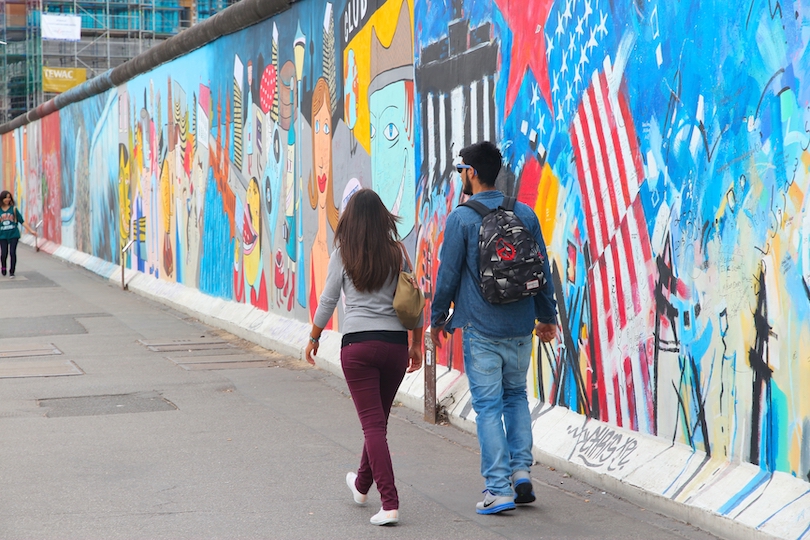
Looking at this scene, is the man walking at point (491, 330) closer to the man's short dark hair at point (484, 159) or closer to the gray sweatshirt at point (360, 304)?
the man's short dark hair at point (484, 159)

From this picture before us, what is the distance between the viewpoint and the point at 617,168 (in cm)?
605

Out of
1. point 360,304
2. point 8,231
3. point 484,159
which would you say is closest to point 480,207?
point 484,159

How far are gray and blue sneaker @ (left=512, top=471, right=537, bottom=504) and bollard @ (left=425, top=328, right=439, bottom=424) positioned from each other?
2115mm

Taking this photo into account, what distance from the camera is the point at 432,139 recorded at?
8.51 m

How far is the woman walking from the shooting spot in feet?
17.3

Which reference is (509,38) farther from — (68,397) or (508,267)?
(68,397)

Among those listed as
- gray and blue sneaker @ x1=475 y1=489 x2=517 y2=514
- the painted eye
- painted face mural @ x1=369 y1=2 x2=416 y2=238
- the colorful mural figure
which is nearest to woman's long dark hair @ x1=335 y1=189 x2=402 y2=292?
gray and blue sneaker @ x1=475 y1=489 x2=517 y2=514

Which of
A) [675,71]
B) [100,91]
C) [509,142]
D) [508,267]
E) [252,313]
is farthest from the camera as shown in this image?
[100,91]

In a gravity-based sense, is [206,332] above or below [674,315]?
below

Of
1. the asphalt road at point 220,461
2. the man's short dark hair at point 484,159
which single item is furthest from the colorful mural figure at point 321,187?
the man's short dark hair at point 484,159

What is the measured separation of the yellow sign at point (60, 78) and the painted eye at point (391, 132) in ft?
185

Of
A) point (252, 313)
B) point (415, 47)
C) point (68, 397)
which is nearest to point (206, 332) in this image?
point (252, 313)

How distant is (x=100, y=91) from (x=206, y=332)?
36.1ft

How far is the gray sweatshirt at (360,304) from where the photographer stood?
529 cm
